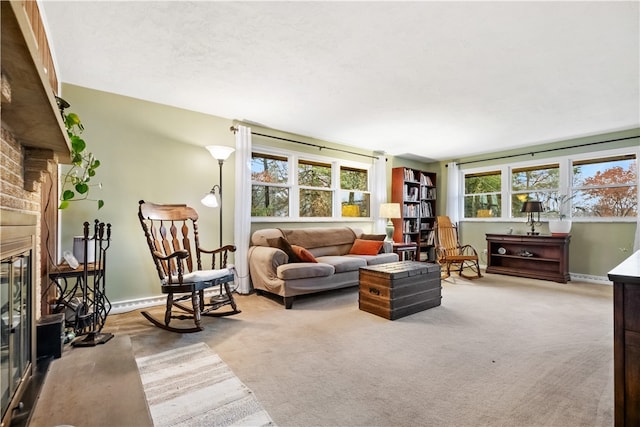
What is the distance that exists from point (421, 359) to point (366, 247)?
259 cm

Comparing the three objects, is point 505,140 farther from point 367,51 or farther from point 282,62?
point 282,62

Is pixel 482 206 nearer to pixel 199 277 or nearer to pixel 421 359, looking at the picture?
pixel 421 359

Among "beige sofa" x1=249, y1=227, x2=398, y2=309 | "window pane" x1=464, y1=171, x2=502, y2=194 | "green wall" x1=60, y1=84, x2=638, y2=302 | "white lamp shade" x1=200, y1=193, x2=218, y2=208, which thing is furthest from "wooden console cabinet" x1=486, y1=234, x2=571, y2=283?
"white lamp shade" x1=200, y1=193, x2=218, y2=208

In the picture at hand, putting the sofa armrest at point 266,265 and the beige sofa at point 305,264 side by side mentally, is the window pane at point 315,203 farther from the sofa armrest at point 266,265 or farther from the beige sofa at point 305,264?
the sofa armrest at point 266,265

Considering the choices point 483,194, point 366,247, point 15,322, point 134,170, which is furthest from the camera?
point 483,194

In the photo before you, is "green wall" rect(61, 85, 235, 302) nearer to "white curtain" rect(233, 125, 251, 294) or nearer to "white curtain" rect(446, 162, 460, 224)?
"white curtain" rect(233, 125, 251, 294)

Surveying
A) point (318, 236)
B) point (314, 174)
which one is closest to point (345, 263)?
point (318, 236)

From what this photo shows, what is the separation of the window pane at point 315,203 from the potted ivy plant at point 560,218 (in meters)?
3.56

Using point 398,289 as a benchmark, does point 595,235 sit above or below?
above

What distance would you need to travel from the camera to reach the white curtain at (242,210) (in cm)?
394

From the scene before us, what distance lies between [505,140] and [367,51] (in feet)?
12.4

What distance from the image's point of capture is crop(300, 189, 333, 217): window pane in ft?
16.1

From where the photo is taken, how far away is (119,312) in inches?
124

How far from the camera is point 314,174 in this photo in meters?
5.08
